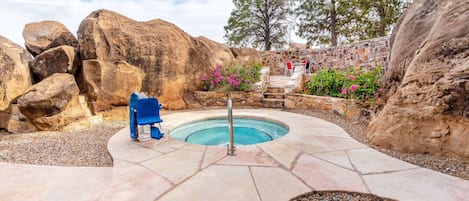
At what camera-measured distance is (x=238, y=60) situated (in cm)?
950

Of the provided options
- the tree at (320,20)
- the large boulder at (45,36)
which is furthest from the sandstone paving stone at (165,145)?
the tree at (320,20)

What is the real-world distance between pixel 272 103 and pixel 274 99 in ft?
0.54

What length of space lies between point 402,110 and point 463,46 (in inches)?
38.5

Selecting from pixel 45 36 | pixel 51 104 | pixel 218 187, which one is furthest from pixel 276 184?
pixel 45 36

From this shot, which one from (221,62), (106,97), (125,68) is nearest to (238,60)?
(221,62)

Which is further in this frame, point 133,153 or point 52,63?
point 52,63

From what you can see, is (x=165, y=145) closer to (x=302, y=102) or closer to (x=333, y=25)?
(x=302, y=102)

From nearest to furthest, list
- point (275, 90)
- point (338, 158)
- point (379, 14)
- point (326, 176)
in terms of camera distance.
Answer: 1. point (326, 176)
2. point (338, 158)
3. point (275, 90)
4. point (379, 14)

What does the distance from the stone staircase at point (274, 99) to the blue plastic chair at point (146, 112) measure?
12.8ft

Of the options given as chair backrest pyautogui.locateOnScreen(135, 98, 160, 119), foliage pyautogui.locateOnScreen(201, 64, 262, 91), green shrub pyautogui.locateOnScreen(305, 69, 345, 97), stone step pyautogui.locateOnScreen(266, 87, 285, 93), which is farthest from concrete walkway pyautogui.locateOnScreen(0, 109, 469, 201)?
stone step pyautogui.locateOnScreen(266, 87, 285, 93)

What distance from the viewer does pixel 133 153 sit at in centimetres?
274

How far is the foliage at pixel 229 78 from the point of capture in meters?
6.68

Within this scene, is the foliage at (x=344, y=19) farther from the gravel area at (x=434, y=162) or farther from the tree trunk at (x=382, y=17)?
the gravel area at (x=434, y=162)

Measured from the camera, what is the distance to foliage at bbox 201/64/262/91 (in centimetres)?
668
